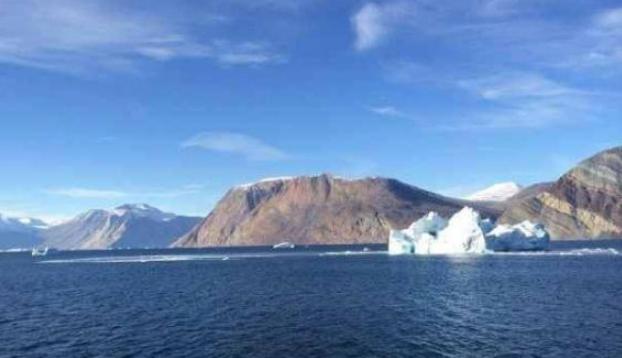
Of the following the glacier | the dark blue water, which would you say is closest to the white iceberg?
the glacier

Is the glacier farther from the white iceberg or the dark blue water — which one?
the dark blue water

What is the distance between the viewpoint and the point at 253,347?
49375mm

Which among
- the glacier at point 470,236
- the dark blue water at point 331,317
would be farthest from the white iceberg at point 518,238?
the dark blue water at point 331,317

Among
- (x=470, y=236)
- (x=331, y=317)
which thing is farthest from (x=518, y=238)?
(x=331, y=317)

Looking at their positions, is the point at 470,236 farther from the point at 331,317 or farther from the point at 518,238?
the point at 331,317

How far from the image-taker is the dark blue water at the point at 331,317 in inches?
1916

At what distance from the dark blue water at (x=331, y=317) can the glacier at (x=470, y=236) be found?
6447 centimetres

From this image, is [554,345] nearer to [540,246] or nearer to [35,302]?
[35,302]

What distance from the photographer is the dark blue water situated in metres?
48.7

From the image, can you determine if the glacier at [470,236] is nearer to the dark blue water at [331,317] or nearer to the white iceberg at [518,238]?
the white iceberg at [518,238]

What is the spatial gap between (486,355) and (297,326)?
19164 millimetres

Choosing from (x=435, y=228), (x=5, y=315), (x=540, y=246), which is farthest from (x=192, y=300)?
(x=540, y=246)

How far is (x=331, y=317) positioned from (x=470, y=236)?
117274 mm

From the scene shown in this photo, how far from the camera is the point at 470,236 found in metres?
174
